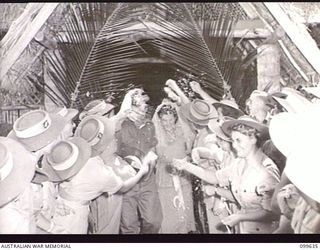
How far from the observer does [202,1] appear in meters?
1.81

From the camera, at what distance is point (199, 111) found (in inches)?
70.7

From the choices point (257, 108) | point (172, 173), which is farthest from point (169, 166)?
point (257, 108)

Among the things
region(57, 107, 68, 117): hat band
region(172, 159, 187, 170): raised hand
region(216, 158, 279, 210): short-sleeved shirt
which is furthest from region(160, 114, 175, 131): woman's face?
region(57, 107, 68, 117): hat band

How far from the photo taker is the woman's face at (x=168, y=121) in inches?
71.1

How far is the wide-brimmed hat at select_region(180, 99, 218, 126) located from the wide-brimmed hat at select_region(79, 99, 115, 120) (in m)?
0.25

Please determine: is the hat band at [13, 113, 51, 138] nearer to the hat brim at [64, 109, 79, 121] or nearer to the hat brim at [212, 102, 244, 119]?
the hat brim at [64, 109, 79, 121]

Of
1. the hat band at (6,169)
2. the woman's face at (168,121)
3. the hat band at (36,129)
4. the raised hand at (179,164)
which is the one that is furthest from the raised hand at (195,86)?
the hat band at (6,169)

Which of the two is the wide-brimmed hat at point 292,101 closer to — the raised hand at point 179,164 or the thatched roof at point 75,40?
the thatched roof at point 75,40

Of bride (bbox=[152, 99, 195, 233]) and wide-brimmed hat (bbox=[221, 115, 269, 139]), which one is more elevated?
wide-brimmed hat (bbox=[221, 115, 269, 139])

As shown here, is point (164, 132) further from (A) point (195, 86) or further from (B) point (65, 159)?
(B) point (65, 159)

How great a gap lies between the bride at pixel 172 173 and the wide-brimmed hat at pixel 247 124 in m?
0.11

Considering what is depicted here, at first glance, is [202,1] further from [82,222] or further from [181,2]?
[82,222]

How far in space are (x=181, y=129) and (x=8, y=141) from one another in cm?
57

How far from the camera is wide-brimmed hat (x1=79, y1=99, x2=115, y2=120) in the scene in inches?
70.7
